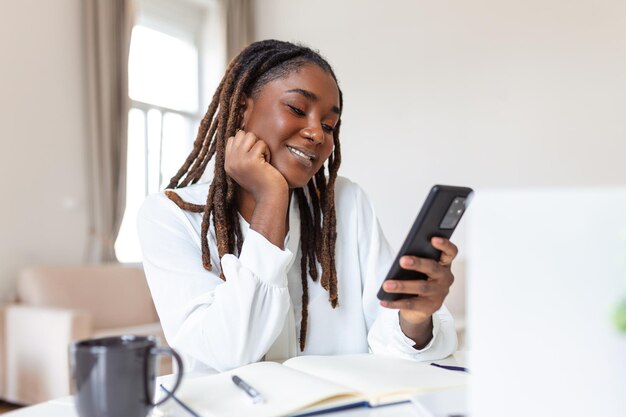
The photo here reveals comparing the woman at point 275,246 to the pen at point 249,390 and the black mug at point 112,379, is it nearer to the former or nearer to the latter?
the pen at point 249,390

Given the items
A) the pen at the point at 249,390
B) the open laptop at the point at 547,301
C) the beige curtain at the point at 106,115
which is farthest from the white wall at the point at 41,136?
the open laptop at the point at 547,301

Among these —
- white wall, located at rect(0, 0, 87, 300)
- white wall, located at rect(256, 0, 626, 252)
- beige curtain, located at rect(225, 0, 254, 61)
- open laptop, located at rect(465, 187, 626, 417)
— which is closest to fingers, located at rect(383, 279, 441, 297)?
open laptop, located at rect(465, 187, 626, 417)

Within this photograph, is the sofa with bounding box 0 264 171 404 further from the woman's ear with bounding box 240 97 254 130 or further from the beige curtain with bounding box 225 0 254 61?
the beige curtain with bounding box 225 0 254 61

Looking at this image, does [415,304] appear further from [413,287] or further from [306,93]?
[306,93]

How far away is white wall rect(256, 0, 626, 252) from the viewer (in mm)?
3697

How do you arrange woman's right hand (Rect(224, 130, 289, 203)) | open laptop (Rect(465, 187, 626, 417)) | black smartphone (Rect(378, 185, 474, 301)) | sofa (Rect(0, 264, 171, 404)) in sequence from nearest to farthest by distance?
open laptop (Rect(465, 187, 626, 417)) < black smartphone (Rect(378, 185, 474, 301)) < woman's right hand (Rect(224, 130, 289, 203)) < sofa (Rect(0, 264, 171, 404))

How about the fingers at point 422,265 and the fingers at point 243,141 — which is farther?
the fingers at point 243,141

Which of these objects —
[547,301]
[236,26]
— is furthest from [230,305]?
[236,26]

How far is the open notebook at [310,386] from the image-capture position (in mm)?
605

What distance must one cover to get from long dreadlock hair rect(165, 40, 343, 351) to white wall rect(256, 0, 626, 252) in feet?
9.71

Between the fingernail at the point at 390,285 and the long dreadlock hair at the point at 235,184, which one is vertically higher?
the long dreadlock hair at the point at 235,184

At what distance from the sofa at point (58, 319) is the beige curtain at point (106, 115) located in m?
0.35

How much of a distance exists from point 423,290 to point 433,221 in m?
0.15

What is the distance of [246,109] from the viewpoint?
1.16m
